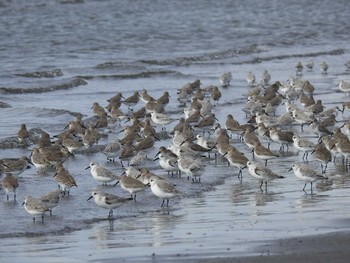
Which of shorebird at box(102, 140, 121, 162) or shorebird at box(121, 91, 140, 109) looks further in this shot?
shorebird at box(121, 91, 140, 109)

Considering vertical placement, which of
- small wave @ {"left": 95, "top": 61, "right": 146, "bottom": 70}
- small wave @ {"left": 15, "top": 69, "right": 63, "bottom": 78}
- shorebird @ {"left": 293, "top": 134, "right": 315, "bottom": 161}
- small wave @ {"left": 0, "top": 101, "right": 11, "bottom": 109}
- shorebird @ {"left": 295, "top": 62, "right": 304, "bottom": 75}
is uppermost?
shorebird @ {"left": 293, "top": 134, "right": 315, "bottom": 161}

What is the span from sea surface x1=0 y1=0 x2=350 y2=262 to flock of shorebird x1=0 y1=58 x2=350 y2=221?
0.80 feet

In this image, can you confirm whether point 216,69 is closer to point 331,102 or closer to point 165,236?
point 331,102

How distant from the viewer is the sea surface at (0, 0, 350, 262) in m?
11.7

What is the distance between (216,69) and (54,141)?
46.5 ft

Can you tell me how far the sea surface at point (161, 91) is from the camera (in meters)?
11.7

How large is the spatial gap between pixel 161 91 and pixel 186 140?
364 inches

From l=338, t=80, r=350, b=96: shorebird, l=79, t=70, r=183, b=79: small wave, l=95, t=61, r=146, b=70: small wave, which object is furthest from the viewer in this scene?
l=95, t=61, r=146, b=70: small wave

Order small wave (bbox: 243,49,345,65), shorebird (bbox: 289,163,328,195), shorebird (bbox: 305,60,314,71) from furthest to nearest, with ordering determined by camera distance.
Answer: small wave (bbox: 243,49,345,65), shorebird (bbox: 305,60,314,71), shorebird (bbox: 289,163,328,195)

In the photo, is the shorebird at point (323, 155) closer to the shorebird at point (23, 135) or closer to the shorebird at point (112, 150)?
the shorebird at point (112, 150)

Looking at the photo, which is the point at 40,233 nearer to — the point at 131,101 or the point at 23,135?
the point at 23,135

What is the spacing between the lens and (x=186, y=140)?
18.1 meters

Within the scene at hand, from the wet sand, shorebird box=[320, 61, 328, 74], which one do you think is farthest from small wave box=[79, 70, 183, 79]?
the wet sand

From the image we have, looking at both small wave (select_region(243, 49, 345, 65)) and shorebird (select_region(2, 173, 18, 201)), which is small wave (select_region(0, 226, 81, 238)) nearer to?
shorebird (select_region(2, 173, 18, 201))
